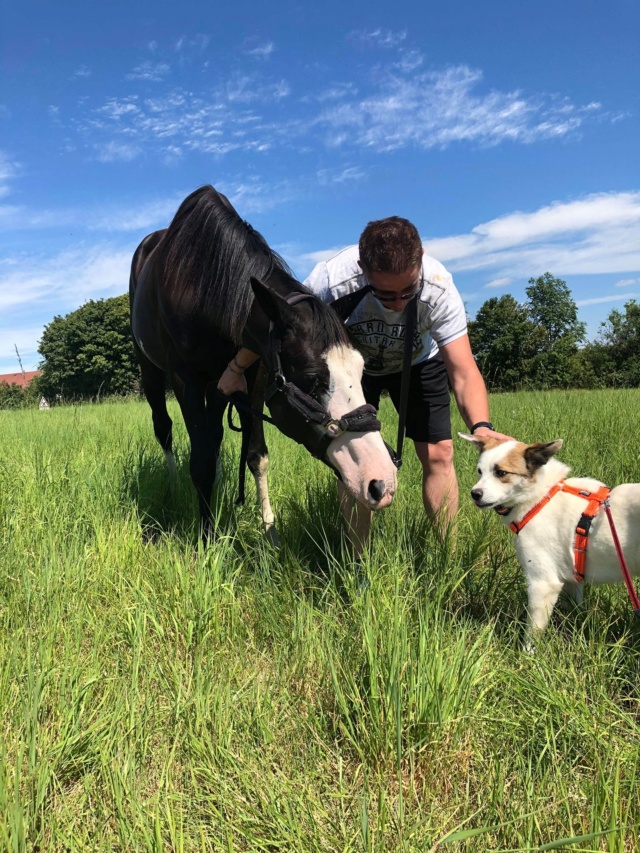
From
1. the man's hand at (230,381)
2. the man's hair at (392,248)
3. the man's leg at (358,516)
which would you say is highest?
the man's hair at (392,248)

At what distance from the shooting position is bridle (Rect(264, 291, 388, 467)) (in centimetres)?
226

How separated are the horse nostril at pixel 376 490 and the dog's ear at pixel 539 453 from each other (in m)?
0.71

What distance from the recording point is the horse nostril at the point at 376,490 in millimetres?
2098

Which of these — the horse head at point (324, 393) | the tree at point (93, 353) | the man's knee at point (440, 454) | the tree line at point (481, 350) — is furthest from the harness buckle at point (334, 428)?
the tree at point (93, 353)

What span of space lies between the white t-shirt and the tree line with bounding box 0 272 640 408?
126 ft

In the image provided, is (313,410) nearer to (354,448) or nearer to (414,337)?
(354,448)

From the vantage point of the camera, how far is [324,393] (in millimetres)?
2383

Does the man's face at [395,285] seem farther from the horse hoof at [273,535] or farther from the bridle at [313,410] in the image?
the horse hoof at [273,535]

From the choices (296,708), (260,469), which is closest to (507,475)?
(296,708)

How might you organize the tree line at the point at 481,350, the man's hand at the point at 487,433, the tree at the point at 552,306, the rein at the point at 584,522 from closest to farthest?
1. the rein at the point at 584,522
2. the man's hand at the point at 487,433
3. the tree line at the point at 481,350
4. the tree at the point at 552,306

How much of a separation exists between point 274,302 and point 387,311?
2.47ft

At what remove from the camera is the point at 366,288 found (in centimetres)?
269

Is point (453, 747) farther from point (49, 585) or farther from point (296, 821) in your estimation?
point (49, 585)

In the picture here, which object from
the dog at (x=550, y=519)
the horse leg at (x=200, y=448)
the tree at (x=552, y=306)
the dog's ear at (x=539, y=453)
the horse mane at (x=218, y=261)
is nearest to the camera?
the dog at (x=550, y=519)
